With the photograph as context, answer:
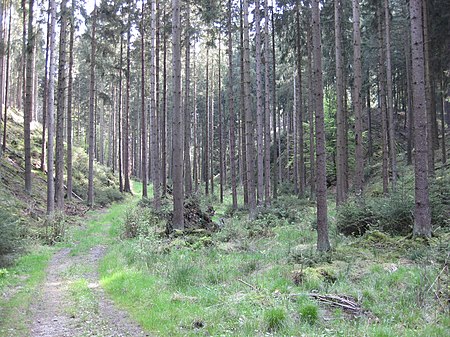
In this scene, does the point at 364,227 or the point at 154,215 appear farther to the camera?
the point at 154,215

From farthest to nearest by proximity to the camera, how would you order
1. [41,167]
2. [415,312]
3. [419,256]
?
1. [41,167]
2. [419,256]
3. [415,312]

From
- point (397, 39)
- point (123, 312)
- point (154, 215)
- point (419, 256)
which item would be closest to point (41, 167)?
point (154, 215)

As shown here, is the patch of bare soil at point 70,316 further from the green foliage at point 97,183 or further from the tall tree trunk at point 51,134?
the green foliage at point 97,183

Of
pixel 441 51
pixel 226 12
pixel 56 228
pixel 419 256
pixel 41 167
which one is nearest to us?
pixel 419 256

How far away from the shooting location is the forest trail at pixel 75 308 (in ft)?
19.7

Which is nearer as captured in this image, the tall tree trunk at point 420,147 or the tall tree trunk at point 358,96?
the tall tree trunk at point 420,147

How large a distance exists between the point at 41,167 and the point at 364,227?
2185 cm

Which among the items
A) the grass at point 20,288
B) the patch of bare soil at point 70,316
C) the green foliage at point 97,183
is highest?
the green foliage at point 97,183

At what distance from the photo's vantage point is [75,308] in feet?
23.3

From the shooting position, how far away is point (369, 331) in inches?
193

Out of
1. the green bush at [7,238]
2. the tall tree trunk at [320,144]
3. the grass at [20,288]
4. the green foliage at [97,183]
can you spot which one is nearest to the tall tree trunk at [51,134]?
the grass at [20,288]

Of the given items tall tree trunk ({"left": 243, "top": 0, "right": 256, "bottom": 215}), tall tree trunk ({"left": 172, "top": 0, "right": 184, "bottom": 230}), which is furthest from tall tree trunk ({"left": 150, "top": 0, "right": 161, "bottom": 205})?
tall tree trunk ({"left": 172, "top": 0, "right": 184, "bottom": 230})

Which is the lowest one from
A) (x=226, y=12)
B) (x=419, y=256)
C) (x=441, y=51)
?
(x=419, y=256)

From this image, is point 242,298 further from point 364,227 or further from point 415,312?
point 364,227
